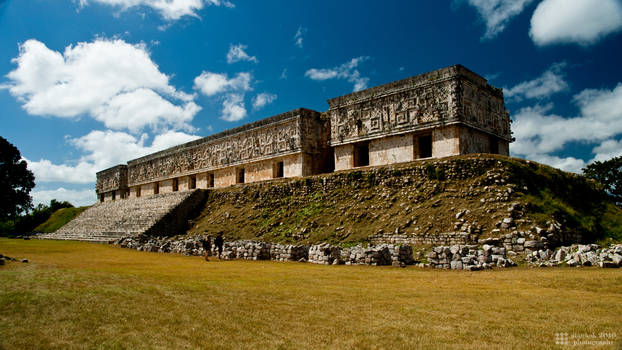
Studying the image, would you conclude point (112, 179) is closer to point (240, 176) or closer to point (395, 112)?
point (240, 176)

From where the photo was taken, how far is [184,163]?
28500 mm

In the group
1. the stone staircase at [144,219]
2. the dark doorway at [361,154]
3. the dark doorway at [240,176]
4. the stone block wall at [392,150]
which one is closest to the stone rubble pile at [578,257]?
the stone block wall at [392,150]

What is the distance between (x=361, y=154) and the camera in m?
18.9

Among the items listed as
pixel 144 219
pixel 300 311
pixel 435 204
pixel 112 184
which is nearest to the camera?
pixel 300 311

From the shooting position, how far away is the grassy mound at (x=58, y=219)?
34.3m

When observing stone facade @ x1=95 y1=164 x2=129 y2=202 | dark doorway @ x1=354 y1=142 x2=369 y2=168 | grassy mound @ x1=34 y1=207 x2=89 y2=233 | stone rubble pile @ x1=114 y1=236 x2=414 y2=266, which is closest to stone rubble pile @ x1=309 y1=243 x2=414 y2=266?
stone rubble pile @ x1=114 y1=236 x2=414 y2=266

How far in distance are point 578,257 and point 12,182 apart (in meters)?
37.5

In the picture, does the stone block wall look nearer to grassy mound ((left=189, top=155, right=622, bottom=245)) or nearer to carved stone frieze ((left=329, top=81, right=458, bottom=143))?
carved stone frieze ((left=329, top=81, right=458, bottom=143))

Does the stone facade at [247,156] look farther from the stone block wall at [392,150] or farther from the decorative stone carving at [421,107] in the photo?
the stone block wall at [392,150]

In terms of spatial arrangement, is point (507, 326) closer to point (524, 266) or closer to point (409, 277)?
point (409, 277)

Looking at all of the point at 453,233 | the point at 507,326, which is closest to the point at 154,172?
the point at 453,233

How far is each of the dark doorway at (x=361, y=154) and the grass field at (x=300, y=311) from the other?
38.0 ft

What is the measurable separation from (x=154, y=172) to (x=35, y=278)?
27292 mm

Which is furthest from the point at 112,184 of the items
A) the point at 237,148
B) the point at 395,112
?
the point at 395,112
